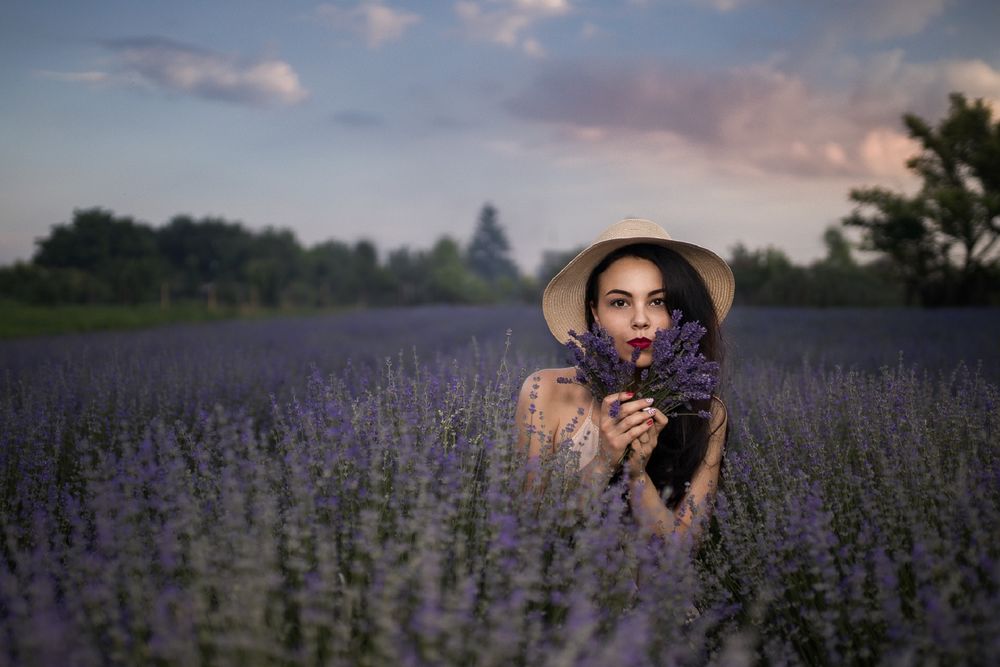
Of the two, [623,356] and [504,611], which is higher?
[623,356]

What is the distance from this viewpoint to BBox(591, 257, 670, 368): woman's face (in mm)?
2193

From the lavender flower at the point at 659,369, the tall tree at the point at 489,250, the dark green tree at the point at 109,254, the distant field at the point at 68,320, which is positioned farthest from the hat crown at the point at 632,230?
the tall tree at the point at 489,250

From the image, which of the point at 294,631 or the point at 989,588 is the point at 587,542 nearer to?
the point at 294,631

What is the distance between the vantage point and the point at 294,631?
1431 mm

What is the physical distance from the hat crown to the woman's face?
88 mm

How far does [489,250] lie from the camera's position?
305 ft

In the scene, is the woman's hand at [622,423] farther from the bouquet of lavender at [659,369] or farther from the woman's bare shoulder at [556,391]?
the woman's bare shoulder at [556,391]

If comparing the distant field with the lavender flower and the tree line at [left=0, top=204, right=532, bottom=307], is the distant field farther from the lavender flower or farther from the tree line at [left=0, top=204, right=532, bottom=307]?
the lavender flower

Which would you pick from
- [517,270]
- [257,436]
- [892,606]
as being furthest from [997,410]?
[517,270]

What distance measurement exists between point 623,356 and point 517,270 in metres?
95.3

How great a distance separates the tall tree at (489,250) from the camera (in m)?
91.6

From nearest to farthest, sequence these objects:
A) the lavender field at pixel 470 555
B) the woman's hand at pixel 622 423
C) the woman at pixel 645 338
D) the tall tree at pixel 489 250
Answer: the lavender field at pixel 470 555, the woman's hand at pixel 622 423, the woman at pixel 645 338, the tall tree at pixel 489 250

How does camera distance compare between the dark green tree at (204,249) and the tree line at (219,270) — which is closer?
the tree line at (219,270)

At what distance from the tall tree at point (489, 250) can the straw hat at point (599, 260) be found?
3465 inches
